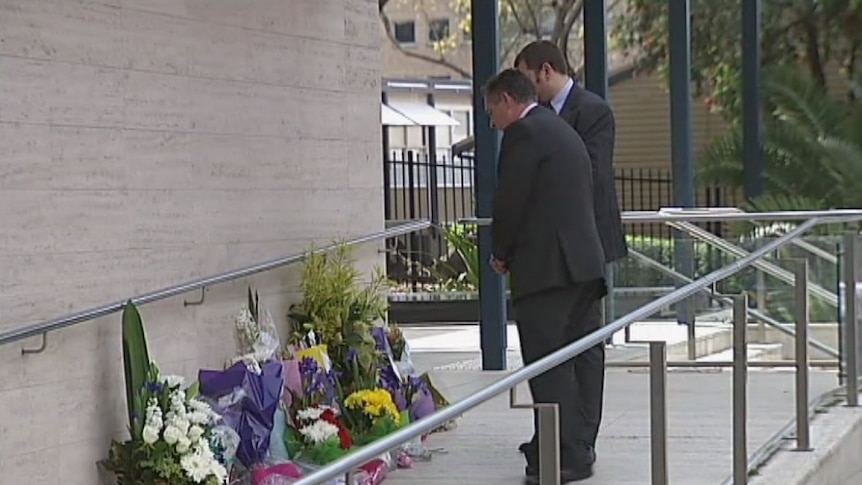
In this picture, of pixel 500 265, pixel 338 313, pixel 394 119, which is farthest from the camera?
pixel 394 119

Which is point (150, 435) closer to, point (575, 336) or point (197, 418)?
point (197, 418)

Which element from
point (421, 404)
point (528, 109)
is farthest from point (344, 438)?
point (528, 109)

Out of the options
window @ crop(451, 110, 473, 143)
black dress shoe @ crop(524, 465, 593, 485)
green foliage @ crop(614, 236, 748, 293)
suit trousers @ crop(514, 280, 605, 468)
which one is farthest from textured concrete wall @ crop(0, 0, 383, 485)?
window @ crop(451, 110, 473, 143)

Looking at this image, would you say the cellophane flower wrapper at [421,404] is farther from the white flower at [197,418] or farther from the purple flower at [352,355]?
the white flower at [197,418]

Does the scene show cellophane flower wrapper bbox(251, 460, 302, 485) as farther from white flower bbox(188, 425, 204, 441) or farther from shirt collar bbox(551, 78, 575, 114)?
shirt collar bbox(551, 78, 575, 114)

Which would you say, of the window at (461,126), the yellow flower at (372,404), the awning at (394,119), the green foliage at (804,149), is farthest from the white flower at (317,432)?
the window at (461,126)

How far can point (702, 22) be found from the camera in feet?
70.5

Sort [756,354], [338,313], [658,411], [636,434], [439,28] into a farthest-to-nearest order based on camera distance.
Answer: [439,28]
[338,313]
[756,354]
[636,434]
[658,411]

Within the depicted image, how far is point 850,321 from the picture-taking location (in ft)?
24.8

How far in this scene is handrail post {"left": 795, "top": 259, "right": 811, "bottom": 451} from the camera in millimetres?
6754

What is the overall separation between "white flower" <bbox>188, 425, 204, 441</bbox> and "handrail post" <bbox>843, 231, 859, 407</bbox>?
3.40 meters

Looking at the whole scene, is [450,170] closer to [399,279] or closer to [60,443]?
[399,279]

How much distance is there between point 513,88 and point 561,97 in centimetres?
44

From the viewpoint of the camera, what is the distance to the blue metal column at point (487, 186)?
9344mm
